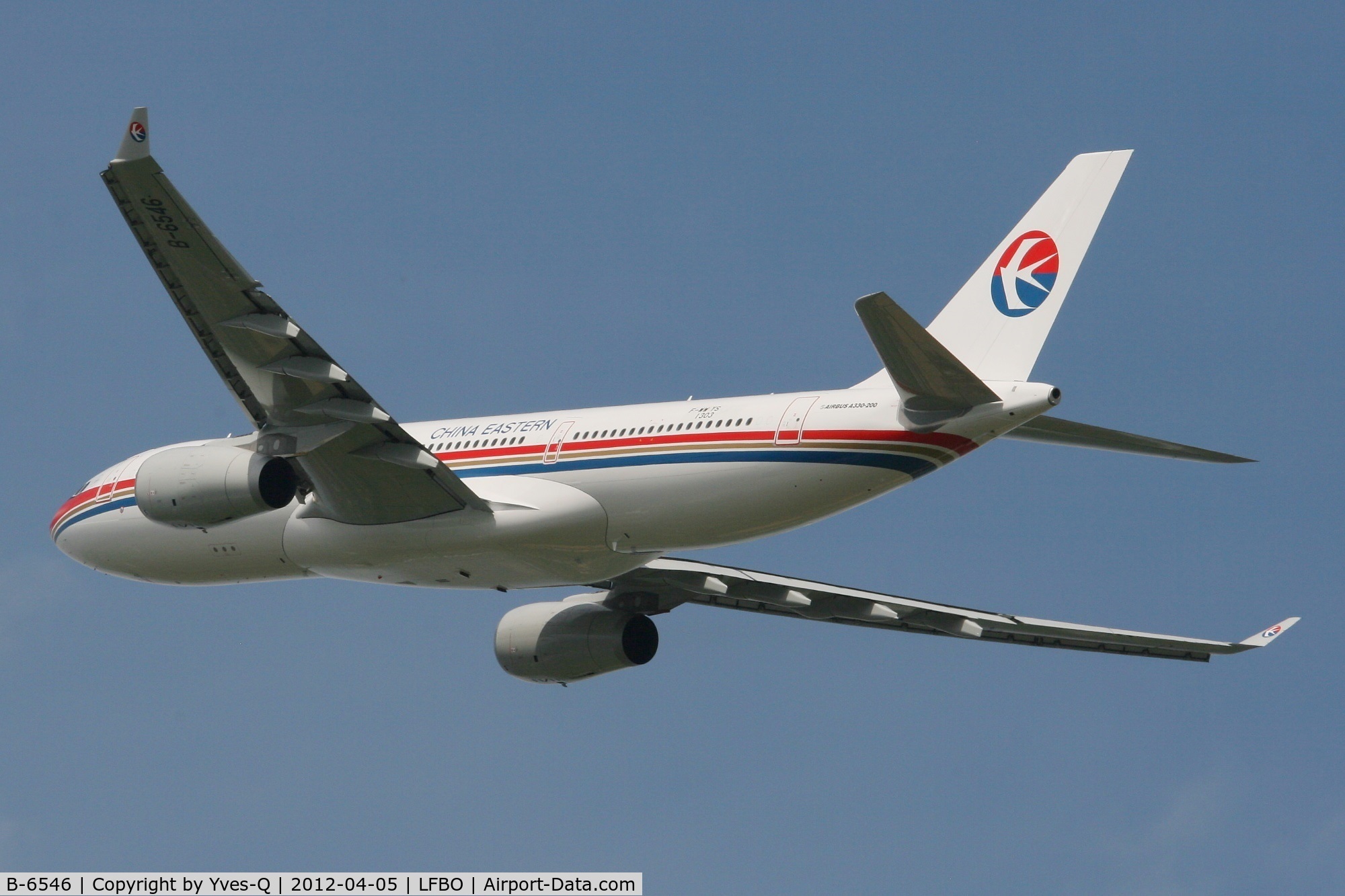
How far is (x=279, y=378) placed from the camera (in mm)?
23156

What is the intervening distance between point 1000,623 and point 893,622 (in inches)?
67.3

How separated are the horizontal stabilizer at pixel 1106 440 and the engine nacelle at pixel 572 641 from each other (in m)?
8.43

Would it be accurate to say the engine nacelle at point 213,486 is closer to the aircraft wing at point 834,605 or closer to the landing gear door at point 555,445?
the landing gear door at point 555,445

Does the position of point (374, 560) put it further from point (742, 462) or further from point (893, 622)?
point (893, 622)

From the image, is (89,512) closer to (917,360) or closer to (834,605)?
(834,605)

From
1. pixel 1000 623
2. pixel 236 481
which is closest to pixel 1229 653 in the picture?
pixel 1000 623

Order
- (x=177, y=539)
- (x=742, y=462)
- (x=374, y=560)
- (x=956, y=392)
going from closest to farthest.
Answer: (x=956, y=392), (x=742, y=462), (x=374, y=560), (x=177, y=539)

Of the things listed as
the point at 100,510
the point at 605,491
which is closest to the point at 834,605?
the point at 605,491

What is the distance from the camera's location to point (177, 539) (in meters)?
27.4

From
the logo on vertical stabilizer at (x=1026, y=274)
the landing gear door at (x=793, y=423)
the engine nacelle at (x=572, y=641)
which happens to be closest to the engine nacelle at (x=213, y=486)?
the engine nacelle at (x=572, y=641)

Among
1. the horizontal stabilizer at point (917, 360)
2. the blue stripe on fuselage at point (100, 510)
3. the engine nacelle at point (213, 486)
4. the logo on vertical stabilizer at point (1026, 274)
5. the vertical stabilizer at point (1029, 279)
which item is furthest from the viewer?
the blue stripe on fuselage at point (100, 510)

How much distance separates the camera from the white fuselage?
22844 millimetres

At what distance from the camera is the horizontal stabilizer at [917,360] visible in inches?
784

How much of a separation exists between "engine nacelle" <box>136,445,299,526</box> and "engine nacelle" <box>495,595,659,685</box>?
19.6 feet
